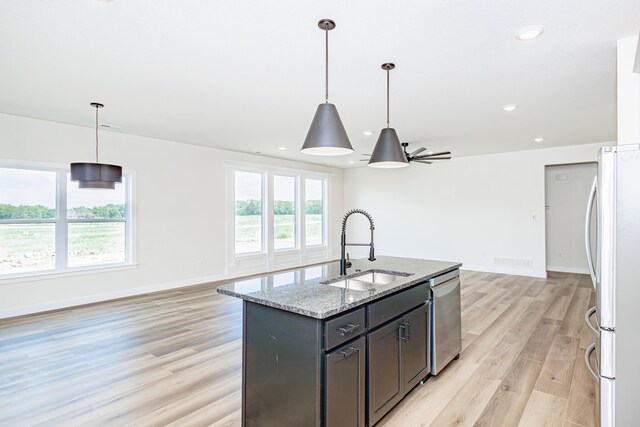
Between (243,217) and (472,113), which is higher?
(472,113)

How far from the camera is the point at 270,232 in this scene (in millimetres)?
7684

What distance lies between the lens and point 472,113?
441 centimetres

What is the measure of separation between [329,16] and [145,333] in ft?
11.9

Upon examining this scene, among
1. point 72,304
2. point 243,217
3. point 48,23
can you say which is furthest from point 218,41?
point 243,217

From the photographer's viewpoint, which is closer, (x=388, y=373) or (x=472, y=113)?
(x=388, y=373)

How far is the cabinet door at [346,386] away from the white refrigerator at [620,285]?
4.30 feet

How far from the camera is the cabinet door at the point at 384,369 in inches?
82.8

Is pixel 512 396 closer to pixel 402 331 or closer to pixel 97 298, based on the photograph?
pixel 402 331

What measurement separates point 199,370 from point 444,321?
2.12m

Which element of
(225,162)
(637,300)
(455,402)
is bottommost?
(455,402)

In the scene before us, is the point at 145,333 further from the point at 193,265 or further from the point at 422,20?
the point at 422,20

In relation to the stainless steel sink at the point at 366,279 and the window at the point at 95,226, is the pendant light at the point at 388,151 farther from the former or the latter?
the window at the point at 95,226

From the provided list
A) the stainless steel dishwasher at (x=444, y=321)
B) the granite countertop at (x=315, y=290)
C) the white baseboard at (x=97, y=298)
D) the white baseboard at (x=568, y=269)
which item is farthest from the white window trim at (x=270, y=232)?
the white baseboard at (x=568, y=269)

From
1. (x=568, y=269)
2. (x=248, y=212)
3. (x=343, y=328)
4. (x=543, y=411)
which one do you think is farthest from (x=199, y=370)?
(x=568, y=269)
